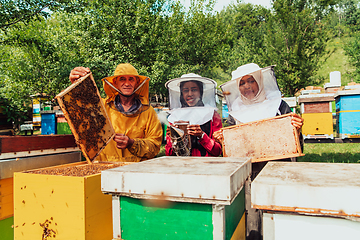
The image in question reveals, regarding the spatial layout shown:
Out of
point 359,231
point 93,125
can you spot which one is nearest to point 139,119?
point 93,125

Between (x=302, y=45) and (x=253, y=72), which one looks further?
(x=302, y=45)

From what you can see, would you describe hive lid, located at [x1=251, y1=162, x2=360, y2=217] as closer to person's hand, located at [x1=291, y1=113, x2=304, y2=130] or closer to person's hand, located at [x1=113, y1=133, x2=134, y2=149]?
person's hand, located at [x1=291, y1=113, x2=304, y2=130]

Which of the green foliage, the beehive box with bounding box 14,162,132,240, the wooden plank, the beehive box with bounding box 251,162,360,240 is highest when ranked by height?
the green foliage

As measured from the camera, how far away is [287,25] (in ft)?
38.9

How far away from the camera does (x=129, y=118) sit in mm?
2553

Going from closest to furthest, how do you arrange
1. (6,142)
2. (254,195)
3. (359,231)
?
(359,231) < (254,195) < (6,142)

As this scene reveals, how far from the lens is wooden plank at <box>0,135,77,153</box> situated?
199 cm

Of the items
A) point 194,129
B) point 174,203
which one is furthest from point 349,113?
point 174,203

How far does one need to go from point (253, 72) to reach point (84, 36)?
9550mm

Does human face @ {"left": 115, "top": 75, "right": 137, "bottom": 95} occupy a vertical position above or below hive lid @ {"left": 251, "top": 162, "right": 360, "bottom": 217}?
above

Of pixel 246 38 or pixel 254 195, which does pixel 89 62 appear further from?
pixel 246 38

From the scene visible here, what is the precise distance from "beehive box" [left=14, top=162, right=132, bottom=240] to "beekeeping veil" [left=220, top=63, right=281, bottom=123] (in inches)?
64.6

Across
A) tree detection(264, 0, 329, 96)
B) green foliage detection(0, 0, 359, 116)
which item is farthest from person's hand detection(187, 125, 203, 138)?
tree detection(264, 0, 329, 96)

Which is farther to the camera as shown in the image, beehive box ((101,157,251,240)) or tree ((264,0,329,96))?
tree ((264,0,329,96))
